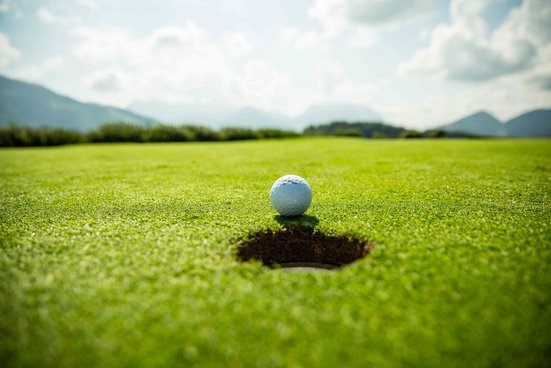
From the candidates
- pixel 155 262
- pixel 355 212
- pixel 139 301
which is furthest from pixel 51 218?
pixel 355 212

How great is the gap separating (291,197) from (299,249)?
2.87 feet

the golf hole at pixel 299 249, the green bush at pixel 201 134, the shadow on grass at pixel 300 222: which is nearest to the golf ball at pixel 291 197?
the shadow on grass at pixel 300 222

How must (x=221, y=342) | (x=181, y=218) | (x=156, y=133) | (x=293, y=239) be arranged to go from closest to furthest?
(x=221, y=342) < (x=293, y=239) < (x=181, y=218) < (x=156, y=133)

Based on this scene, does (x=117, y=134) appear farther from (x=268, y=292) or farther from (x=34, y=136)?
(x=268, y=292)

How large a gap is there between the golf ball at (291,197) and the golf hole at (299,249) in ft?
1.75

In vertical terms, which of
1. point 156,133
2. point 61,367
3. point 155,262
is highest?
point 156,133

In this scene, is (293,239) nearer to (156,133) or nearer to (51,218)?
(51,218)

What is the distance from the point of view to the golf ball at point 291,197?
5289mm

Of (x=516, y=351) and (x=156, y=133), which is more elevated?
(x=156, y=133)

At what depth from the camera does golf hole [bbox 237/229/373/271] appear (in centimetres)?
462

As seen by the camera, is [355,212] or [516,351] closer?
[516,351]

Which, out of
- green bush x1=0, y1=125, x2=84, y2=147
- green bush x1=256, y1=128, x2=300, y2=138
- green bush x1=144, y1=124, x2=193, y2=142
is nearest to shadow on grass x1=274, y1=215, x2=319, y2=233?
green bush x1=144, y1=124, x2=193, y2=142

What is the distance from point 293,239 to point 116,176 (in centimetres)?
872

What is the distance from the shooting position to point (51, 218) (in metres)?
5.68
